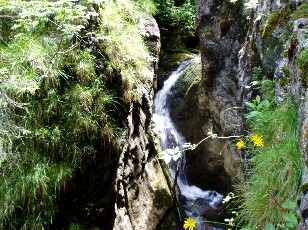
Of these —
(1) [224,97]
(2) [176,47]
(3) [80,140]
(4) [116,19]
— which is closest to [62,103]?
(3) [80,140]

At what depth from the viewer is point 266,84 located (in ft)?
11.4

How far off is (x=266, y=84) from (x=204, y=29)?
3.75 metres

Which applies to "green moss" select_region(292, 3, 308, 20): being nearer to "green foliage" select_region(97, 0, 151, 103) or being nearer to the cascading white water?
"green foliage" select_region(97, 0, 151, 103)

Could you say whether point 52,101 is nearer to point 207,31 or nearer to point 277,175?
point 277,175

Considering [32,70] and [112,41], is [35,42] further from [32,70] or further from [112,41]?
[112,41]

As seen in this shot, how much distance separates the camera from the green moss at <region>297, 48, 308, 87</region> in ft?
7.32

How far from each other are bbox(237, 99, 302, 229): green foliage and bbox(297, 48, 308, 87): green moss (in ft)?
1.14

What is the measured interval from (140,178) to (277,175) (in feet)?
10.9

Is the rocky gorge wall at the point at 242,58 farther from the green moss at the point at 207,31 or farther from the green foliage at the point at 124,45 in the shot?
the green foliage at the point at 124,45

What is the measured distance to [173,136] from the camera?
27.4ft

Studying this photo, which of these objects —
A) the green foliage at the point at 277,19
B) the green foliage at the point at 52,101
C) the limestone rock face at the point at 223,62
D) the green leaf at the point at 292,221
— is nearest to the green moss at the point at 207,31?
the limestone rock face at the point at 223,62

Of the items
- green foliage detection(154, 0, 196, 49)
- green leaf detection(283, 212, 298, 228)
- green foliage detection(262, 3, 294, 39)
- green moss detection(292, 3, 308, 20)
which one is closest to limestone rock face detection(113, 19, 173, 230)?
green foliage detection(262, 3, 294, 39)

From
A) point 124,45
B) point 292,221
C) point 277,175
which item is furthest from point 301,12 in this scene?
point 124,45

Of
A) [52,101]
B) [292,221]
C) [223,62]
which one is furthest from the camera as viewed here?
[223,62]
